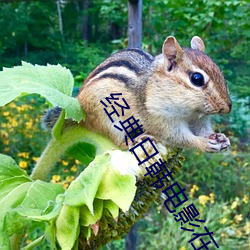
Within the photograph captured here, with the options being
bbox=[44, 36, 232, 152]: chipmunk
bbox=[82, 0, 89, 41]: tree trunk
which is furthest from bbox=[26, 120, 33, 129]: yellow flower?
bbox=[82, 0, 89, 41]: tree trunk

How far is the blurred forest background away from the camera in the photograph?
2.10 m

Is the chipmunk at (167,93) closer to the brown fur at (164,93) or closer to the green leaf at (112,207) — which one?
the brown fur at (164,93)

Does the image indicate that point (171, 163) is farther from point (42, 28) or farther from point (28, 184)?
point (42, 28)

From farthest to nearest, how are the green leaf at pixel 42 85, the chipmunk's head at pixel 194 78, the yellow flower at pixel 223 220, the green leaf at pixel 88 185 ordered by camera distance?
the yellow flower at pixel 223 220 < the chipmunk's head at pixel 194 78 < the green leaf at pixel 42 85 < the green leaf at pixel 88 185

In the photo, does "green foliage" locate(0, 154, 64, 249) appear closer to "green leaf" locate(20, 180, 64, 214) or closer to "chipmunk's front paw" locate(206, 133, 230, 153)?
"green leaf" locate(20, 180, 64, 214)

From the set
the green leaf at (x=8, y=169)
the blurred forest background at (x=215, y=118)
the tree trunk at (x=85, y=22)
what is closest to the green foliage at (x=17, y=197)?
the green leaf at (x=8, y=169)

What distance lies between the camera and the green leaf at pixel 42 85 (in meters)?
0.58

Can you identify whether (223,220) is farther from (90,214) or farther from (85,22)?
(85,22)

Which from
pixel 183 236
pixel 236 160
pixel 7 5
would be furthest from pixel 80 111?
pixel 7 5

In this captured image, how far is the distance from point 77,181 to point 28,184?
0.15 m

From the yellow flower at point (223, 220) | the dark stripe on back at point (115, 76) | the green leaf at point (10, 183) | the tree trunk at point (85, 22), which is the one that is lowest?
the yellow flower at point (223, 220)

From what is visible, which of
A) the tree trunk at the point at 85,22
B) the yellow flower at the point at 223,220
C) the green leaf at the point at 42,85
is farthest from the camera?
the tree trunk at the point at 85,22

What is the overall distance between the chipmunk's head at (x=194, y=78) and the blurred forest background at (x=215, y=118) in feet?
1.91

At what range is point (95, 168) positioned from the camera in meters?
0.50
